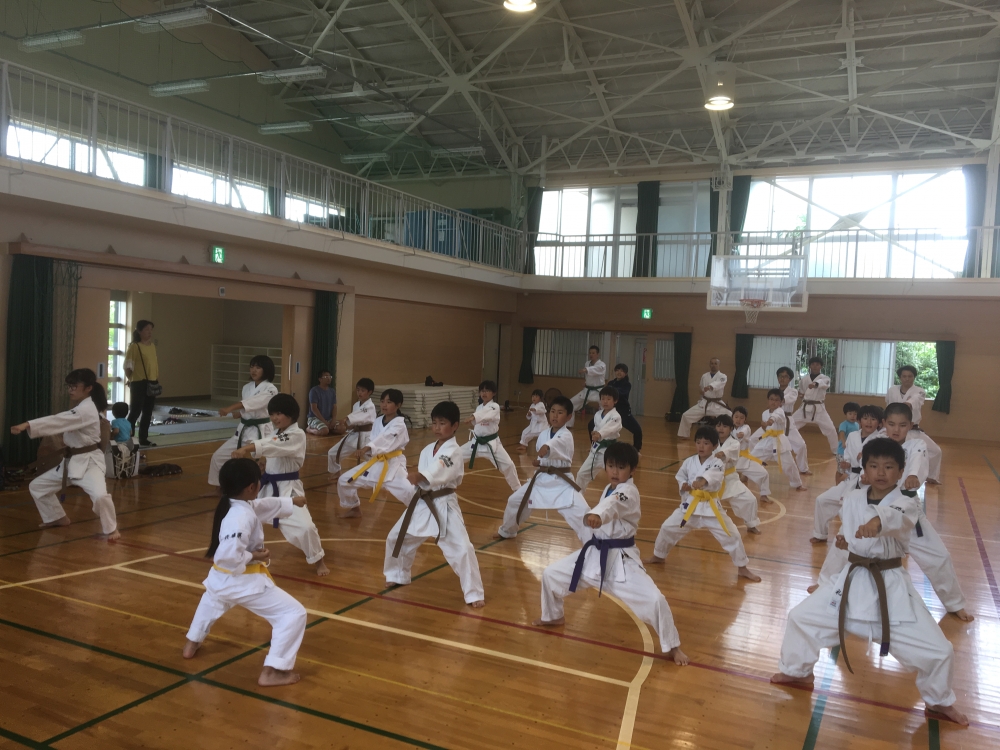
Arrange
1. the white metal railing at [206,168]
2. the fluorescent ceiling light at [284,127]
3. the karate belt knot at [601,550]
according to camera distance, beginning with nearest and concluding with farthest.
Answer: the karate belt knot at [601,550] → the white metal railing at [206,168] → the fluorescent ceiling light at [284,127]

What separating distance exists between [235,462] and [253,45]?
15.1m

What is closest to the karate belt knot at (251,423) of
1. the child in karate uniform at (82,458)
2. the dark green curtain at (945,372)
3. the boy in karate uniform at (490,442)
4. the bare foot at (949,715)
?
the child in karate uniform at (82,458)

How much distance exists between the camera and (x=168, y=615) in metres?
4.21

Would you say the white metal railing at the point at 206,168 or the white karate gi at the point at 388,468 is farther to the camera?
the white metal railing at the point at 206,168

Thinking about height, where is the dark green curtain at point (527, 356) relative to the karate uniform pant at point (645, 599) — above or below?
above

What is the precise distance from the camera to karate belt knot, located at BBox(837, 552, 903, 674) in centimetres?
332

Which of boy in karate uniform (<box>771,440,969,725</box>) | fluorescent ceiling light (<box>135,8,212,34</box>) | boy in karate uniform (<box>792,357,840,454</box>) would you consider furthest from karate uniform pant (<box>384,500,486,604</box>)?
fluorescent ceiling light (<box>135,8,212,34</box>)

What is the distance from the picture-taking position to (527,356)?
60.0 feet

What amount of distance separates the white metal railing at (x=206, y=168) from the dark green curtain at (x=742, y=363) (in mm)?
5140

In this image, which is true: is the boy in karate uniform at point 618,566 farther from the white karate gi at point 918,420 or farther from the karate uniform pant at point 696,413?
the karate uniform pant at point 696,413

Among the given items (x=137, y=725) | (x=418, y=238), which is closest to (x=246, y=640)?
(x=137, y=725)

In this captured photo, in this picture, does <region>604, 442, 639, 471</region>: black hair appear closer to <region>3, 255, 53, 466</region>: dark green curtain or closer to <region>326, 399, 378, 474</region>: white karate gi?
<region>326, 399, 378, 474</region>: white karate gi

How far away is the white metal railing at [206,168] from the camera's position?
8.73m

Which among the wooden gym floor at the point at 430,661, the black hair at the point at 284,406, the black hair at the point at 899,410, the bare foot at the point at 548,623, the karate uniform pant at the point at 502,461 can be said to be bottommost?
the wooden gym floor at the point at 430,661
